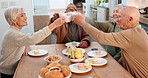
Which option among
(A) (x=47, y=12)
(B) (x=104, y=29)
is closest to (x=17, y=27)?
(B) (x=104, y=29)

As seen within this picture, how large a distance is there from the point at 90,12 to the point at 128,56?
5501 mm

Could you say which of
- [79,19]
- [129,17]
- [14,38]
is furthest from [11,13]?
[129,17]

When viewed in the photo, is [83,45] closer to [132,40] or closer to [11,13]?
[132,40]

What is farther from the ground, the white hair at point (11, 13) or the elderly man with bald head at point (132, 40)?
the white hair at point (11, 13)

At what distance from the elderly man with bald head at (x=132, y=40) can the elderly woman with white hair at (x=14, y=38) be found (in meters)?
0.49

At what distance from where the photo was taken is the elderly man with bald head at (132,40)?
1.56 m

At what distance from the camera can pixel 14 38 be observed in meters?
1.80

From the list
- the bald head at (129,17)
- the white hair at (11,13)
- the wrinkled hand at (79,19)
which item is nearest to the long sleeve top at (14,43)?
the white hair at (11,13)

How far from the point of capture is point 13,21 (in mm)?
1897

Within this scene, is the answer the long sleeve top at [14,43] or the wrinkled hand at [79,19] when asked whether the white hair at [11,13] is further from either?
the wrinkled hand at [79,19]

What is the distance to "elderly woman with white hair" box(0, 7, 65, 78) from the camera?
1.76 m

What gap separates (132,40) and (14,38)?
1075 mm

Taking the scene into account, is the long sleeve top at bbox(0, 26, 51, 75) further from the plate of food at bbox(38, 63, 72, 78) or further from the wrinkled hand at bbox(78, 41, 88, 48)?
the wrinkled hand at bbox(78, 41, 88, 48)

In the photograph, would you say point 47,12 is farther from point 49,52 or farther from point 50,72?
point 50,72
